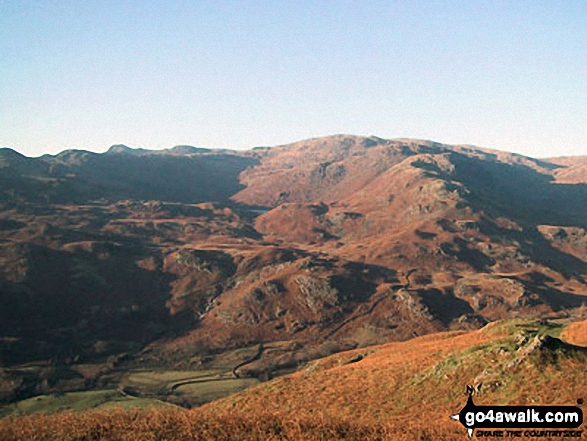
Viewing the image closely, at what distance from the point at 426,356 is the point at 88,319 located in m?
173

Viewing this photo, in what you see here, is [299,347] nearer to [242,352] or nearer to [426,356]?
[242,352]

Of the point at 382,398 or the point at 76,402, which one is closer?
the point at 382,398

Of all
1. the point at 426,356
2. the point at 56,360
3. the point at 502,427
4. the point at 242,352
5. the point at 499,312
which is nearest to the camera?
the point at 502,427

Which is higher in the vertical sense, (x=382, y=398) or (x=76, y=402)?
(x=382, y=398)

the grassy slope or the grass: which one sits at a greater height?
the grassy slope

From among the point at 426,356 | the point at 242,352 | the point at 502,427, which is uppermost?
the point at 502,427

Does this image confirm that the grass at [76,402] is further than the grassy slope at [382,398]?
Yes

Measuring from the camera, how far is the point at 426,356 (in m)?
51.1

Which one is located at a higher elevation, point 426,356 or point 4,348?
point 426,356

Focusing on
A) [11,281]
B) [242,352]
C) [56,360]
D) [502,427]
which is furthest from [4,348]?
[502,427]

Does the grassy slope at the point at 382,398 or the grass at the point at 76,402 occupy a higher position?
the grassy slope at the point at 382,398

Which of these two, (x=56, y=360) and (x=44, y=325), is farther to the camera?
(x=44, y=325)

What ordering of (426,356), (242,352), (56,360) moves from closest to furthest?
(426,356) → (56,360) → (242,352)

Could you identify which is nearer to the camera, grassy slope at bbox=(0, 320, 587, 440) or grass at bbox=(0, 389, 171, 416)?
grassy slope at bbox=(0, 320, 587, 440)
